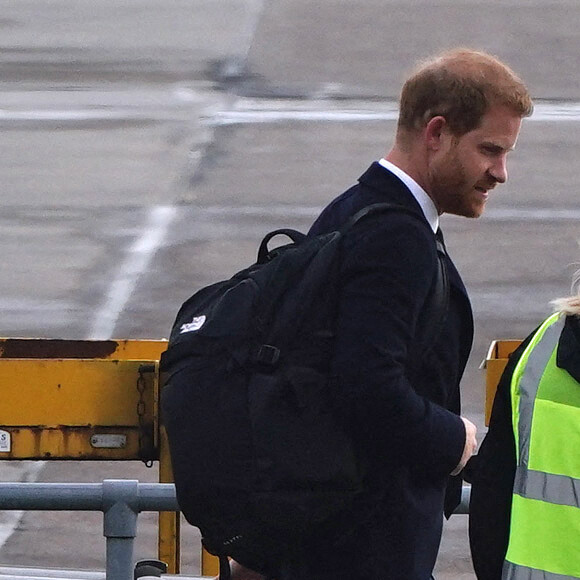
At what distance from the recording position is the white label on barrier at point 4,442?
179 inches

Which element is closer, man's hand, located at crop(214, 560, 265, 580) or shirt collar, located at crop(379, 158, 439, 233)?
shirt collar, located at crop(379, 158, 439, 233)

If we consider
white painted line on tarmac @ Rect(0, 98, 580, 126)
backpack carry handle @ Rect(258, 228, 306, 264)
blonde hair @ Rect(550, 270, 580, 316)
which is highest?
backpack carry handle @ Rect(258, 228, 306, 264)

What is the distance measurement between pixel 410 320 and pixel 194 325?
16.4 inches

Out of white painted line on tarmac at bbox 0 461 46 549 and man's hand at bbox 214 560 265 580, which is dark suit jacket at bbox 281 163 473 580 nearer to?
man's hand at bbox 214 560 265 580

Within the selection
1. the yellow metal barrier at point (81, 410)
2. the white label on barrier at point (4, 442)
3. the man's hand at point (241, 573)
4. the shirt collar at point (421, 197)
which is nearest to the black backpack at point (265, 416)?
the shirt collar at point (421, 197)

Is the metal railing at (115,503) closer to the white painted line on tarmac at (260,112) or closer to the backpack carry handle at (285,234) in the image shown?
the backpack carry handle at (285,234)

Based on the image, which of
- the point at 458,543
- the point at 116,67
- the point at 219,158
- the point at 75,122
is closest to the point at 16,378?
the point at 458,543

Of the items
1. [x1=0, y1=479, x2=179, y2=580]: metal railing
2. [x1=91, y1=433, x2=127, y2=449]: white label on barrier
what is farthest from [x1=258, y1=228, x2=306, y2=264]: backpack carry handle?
[x1=91, y1=433, x2=127, y2=449]: white label on barrier

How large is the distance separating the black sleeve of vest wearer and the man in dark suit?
137 mm

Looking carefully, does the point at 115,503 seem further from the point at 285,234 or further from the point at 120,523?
the point at 285,234

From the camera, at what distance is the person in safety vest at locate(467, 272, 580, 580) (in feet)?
9.10

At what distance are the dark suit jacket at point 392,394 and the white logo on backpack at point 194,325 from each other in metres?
0.27

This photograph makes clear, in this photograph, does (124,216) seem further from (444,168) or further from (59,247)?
(444,168)

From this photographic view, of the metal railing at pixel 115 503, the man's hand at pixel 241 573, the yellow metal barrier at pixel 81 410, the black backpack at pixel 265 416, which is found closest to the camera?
the black backpack at pixel 265 416
